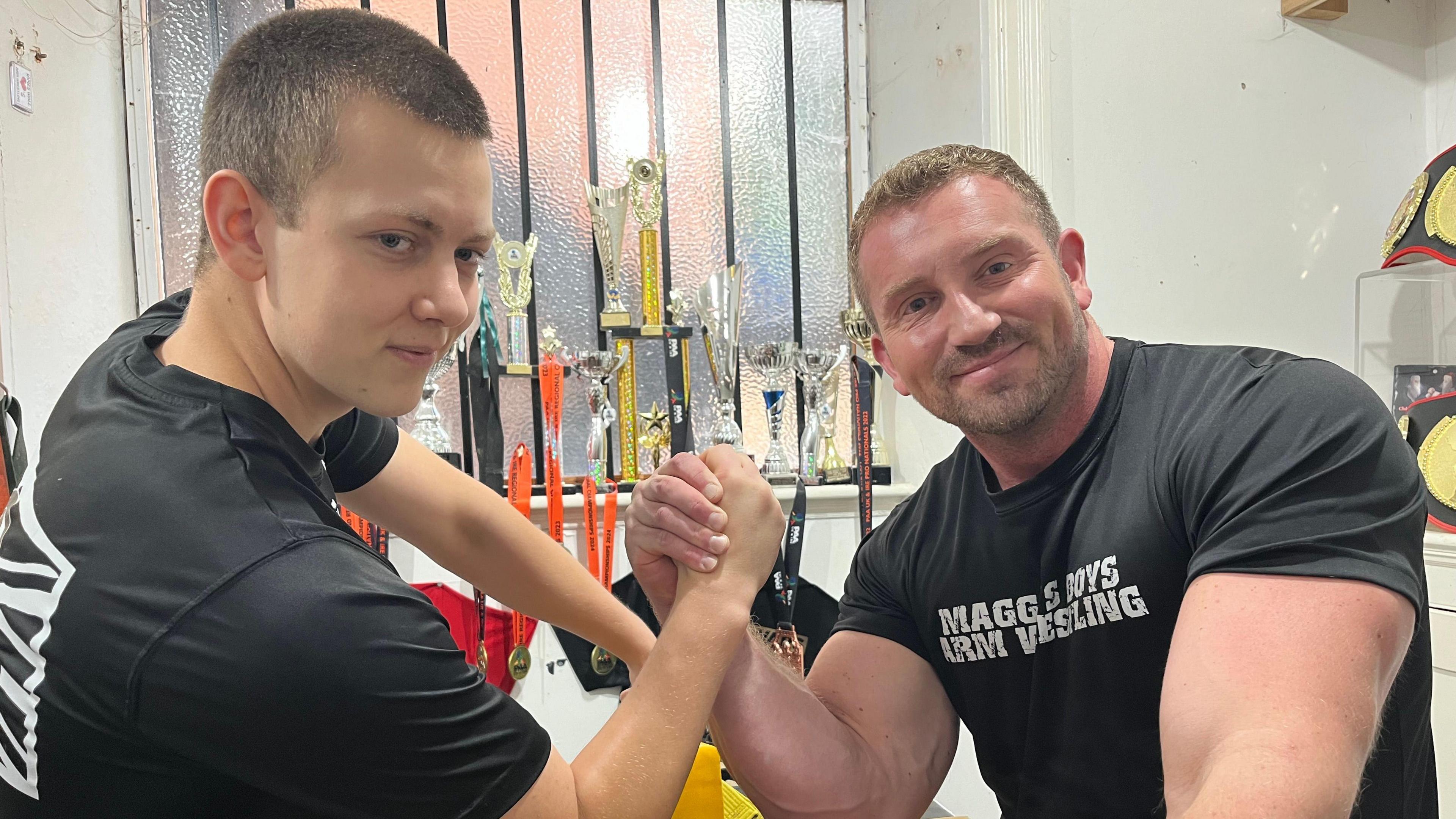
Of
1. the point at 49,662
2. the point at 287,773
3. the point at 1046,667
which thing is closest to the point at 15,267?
the point at 49,662

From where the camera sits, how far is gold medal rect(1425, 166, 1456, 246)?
6.72 ft

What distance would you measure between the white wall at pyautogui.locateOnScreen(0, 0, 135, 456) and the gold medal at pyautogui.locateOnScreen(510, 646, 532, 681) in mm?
1268

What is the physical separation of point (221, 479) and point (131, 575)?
0.09 m

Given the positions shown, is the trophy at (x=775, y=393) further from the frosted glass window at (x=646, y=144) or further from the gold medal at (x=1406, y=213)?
the gold medal at (x=1406, y=213)

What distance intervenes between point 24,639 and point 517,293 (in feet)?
6.43

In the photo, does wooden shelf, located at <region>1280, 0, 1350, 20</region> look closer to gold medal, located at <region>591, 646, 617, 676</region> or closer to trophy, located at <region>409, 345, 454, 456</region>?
trophy, located at <region>409, 345, 454, 456</region>

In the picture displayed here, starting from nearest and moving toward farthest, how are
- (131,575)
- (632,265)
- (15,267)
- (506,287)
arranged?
(131,575)
(15,267)
(506,287)
(632,265)

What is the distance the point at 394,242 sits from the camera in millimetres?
847

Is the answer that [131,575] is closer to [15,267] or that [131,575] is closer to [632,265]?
[15,267]

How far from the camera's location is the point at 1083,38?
2291mm

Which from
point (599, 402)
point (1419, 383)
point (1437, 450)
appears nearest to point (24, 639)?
point (599, 402)

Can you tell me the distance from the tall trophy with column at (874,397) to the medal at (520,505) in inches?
39.3

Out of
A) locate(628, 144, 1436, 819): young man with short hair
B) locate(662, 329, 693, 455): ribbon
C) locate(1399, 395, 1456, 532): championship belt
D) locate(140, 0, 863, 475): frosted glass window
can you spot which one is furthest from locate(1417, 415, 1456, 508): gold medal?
locate(662, 329, 693, 455): ribbon

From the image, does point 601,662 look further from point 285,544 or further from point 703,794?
point 285,544
